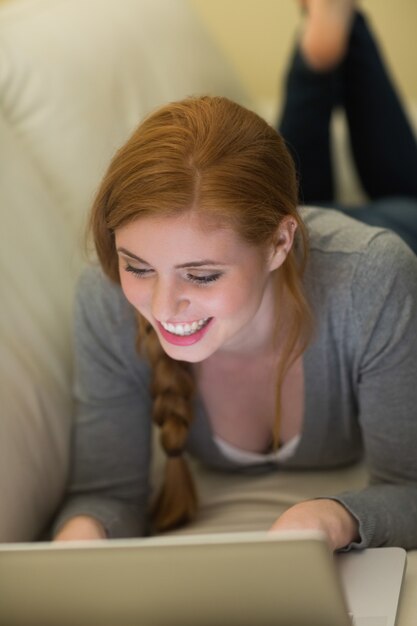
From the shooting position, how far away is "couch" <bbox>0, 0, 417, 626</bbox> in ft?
4.40

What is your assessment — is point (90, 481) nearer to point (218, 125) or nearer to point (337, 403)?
point (337, 403)

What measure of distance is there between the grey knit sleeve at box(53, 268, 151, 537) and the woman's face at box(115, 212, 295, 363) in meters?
0.18

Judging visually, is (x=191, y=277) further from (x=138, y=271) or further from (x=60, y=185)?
(x=60, y=185)

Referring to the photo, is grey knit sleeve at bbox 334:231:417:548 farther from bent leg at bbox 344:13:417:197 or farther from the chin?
bent leg at bbox 344:13:417:197

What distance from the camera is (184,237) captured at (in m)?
1.09

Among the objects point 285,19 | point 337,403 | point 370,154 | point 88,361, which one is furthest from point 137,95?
point 285,19

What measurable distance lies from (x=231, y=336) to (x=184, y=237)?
0.51 ft

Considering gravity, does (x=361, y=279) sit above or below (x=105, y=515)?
above

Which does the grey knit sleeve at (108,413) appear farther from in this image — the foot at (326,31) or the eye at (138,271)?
the foot at (326,31)

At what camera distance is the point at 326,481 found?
4.73ft

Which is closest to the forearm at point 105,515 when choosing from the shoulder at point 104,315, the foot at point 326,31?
the shoulder at point 104,315

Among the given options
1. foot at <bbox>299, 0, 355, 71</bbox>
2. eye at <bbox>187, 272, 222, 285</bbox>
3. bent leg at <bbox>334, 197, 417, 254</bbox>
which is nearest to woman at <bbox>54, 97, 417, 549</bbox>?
eye at <bbox>187, 272, 222, 285</bbox>

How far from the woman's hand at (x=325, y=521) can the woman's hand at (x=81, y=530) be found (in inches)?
10.0

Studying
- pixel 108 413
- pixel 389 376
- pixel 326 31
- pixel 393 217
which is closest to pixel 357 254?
pixel 389 376
